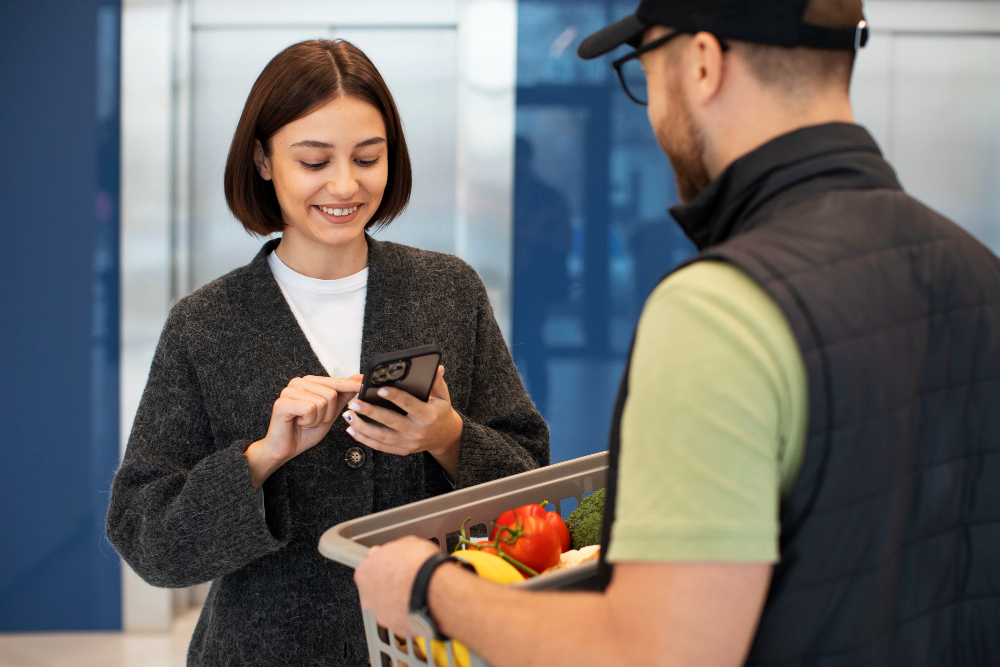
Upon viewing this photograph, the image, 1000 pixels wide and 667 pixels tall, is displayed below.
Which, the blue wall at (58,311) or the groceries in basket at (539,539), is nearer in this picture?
the groceries in basket at (539,539)

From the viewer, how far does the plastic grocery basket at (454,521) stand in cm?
92

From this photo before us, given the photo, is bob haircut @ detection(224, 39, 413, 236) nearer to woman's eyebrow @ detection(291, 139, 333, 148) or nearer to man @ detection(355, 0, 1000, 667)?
woman's eyebrow @ detection(291, 139, 333, 148)

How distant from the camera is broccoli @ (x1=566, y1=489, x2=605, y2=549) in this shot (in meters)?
1.21

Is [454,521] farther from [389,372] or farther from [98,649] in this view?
[98,649]

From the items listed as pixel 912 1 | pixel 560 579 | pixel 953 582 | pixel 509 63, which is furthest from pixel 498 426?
pixel 912 1

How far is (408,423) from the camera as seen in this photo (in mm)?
1328

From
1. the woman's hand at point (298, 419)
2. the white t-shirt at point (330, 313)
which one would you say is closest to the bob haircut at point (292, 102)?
the white t-shirt at point (330, 313)

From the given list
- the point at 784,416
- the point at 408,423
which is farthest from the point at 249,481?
the point at 784,416

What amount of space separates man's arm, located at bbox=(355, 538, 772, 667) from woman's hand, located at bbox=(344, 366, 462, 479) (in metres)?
0.49

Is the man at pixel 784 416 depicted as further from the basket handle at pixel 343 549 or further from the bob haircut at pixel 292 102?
the bob haircut at pixel 292 102

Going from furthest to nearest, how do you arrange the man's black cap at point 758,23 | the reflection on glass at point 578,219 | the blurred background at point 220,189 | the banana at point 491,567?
the reflection on glass at point 578,219
the blurred background at point 220,189
the banana at point 491,567
the man's black cap at point 758,23

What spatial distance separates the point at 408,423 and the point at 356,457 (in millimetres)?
200

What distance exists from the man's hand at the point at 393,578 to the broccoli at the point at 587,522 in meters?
0.39

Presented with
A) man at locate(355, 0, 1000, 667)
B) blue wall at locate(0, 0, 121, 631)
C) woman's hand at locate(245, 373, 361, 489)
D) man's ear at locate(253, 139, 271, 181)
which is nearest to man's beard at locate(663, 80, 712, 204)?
man at locate(355, 0, 1000, 667)
